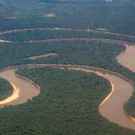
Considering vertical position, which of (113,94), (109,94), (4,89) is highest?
(109,94)

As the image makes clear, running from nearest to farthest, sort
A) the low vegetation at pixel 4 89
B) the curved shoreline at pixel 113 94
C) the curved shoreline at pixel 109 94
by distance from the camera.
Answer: the curved shoreline at pixel 113 94 < the curved shoreline at pixel 109 94 < the low vegetation at pixel 4 89

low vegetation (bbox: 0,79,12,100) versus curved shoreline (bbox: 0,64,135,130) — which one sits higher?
curved shoreline (bbox: 0,64,135,130)

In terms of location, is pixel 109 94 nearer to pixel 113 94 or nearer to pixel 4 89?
pixel 113 94

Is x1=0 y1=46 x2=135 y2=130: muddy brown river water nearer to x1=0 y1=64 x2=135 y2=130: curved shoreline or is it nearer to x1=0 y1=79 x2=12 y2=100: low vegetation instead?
x1=0 y1=64 x2=135 y2=130: curved shoreline

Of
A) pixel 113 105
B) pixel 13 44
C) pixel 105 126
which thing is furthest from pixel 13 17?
pixel 105 126

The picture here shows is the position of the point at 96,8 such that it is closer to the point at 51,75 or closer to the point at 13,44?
the point at 13,44

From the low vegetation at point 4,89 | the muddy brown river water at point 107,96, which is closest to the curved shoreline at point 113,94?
the muddy brown river water at point 107,96

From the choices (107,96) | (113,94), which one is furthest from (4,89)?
(113,94)

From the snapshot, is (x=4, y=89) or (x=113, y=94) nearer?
(x=113, y=94)

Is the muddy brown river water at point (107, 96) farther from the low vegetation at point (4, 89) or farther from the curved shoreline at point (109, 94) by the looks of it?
the low vegetation at point (4, 89)

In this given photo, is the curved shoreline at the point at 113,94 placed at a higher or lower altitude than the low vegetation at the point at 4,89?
higher

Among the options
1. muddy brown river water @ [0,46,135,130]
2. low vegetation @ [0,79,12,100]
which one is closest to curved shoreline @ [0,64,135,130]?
muddy brown river water @ [0,46,135,130]

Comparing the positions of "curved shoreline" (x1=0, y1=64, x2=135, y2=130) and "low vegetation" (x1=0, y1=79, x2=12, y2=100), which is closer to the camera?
"curved shoreline" (x1=0, y1=64, x2=135, y2=130)
